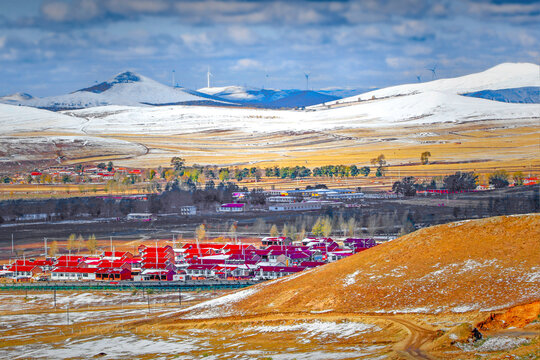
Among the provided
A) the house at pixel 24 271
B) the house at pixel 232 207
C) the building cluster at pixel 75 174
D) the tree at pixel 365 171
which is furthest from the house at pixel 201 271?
the tree at pixel 365 171

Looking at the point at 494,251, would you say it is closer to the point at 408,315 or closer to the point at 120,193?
the point at 408,315

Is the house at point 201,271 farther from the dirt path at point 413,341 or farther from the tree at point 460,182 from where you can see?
the tree at point 460,182

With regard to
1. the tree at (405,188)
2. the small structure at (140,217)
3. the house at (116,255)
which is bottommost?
the house at (116,255)

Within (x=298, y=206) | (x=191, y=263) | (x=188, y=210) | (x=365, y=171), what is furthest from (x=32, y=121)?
(x=191, y=263)

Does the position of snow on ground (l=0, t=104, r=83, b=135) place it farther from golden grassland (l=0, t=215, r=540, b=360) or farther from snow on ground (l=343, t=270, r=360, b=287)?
snow on ground (l=343, t=270, r=360, b=287)

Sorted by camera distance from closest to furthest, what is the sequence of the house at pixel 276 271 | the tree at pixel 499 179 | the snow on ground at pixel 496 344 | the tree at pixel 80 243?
the snow on ground at pixel 496 344 → the house at pixel 276 271 → the tree at pixel 80 243 → the tree at pixel 499 179

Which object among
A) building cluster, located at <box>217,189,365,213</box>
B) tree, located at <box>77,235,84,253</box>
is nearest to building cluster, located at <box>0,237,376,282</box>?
tree, located at <box>77,235,84,253</box>
